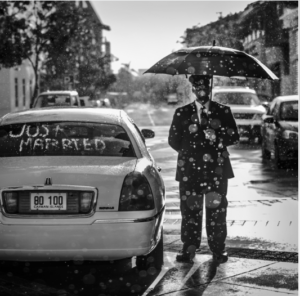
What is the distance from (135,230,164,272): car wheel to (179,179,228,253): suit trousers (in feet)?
1.48

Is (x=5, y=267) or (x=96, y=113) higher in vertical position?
(x=96, y=113)

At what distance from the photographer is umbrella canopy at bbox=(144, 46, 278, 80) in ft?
21.5

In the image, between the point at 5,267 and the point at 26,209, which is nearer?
the point at 26,209

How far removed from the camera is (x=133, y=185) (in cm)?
523

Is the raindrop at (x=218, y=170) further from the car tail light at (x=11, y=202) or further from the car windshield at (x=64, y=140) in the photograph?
the car tail light at (x=11, y=202)

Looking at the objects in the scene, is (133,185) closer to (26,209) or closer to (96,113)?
(26,209)

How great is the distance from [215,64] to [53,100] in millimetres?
21929

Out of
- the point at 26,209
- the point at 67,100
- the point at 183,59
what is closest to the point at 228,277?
the point at 26,209

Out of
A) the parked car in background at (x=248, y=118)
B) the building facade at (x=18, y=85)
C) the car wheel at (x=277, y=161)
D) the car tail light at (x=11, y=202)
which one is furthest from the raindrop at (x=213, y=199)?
the building facade at (x=18, y=85)

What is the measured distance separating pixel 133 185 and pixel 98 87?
6067 cm

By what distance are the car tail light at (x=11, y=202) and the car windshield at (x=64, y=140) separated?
0.61 meters

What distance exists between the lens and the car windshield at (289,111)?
15.1 meters

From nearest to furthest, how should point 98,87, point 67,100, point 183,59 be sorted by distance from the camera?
point 183,59, point 67,100, point 98,87

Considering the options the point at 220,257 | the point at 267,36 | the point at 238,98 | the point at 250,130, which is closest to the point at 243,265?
the point at 220,257
